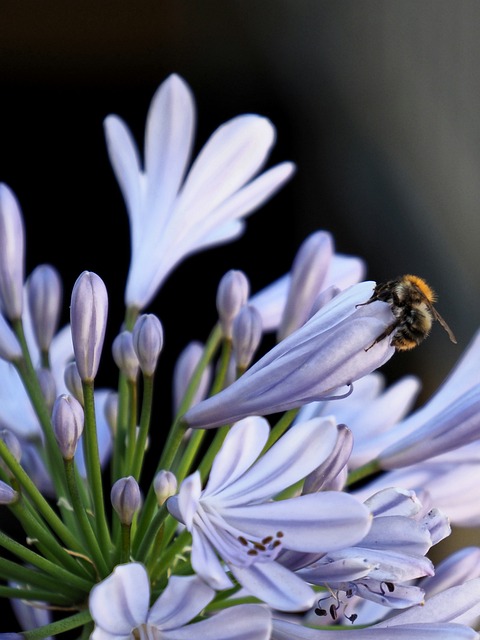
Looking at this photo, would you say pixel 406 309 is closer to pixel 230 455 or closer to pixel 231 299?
pixel 230 455

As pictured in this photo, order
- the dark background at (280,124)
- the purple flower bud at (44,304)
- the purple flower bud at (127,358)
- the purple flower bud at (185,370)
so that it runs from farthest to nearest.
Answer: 1. the dark background at (280,124)
2. the purple flower bud at (185,370)
3. the purple flower bud at (44,304)
4. the purple flower bud at (127,358)

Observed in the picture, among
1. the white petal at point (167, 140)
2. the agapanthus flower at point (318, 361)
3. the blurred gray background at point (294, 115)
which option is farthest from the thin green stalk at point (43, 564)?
the blurred gray background at point (294, 115)

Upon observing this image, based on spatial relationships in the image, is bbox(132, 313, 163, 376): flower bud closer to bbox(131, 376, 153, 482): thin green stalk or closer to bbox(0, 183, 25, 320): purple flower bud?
bbox(131, 376, 153, 482): thin green stalk

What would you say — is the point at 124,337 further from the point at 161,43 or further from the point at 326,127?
the point at 326,127

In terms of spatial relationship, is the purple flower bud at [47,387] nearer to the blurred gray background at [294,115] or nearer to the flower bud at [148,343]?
the flower bud at [148,343]

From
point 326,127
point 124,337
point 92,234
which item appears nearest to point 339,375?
point 124,337

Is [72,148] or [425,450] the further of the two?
[72,148]

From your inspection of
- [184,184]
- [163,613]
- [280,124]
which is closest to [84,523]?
[163,613]
